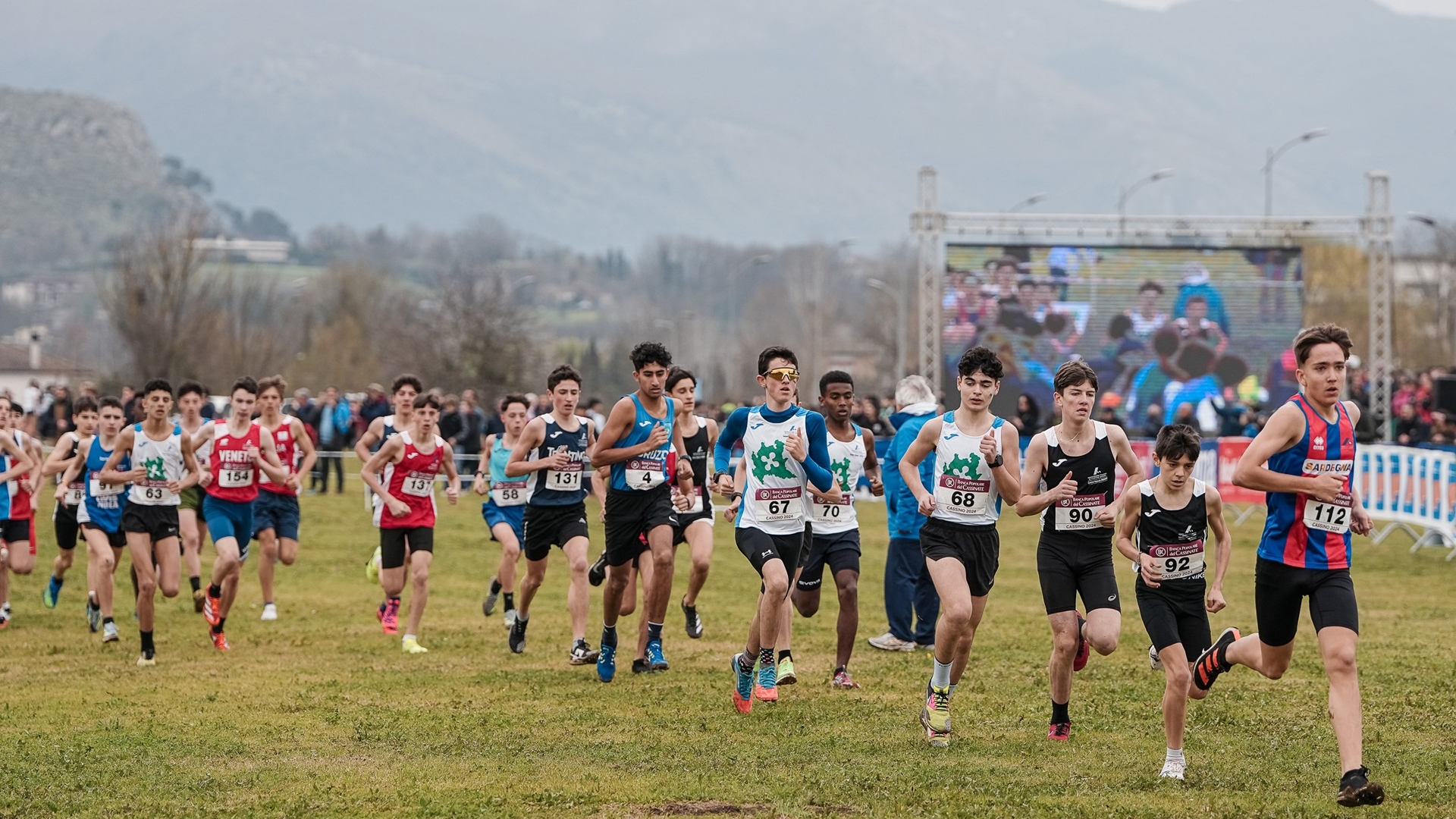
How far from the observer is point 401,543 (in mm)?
14281

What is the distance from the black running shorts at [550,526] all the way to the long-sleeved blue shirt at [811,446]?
83.0 inches

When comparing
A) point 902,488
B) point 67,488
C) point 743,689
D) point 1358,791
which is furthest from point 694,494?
point 67,488

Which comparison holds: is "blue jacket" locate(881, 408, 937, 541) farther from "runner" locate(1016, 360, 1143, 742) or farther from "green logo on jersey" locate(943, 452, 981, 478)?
"runner" locate(1016, 360, 1143, 742)

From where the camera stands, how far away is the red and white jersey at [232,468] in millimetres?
14820

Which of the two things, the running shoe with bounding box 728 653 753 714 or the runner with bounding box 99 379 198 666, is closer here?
the running shoe with bounding box 728 653 753 714

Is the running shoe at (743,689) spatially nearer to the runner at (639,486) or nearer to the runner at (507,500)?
the runner at (639,486)

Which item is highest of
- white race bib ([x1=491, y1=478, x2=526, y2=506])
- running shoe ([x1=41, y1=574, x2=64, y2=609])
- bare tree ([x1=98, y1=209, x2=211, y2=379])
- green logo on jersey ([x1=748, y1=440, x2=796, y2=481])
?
bare tree ([x1=98, y1=209, x2=211, y2=379])

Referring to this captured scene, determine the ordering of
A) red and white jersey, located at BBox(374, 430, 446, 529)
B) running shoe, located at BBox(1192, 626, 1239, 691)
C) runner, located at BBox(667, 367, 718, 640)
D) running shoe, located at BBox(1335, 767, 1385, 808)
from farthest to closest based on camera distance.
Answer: red and white jersey, located at BBox(374, 430, 446, 529)
runner, located at BBox(667, 367, 718, 640)
running shoe, located at BBox(1192, 626, 1239, 691)
running shoe, located at BBox(1335, 767, 1385, 808)

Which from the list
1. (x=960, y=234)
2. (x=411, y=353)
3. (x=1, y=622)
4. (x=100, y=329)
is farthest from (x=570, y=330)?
(x=1, y=622)

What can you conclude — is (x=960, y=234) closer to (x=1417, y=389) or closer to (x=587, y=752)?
(x=1417, y=389)

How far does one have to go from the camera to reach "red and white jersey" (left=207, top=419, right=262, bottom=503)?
48.6 ft

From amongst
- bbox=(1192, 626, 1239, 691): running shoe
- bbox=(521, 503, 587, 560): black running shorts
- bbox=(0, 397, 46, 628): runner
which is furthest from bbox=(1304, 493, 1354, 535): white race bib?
bbox=(0, 397, 46, 628): runner

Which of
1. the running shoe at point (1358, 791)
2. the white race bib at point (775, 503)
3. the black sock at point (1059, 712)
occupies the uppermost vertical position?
the white race bib at point (775, 503)

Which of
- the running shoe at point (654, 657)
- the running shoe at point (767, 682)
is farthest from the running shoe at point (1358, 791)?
the running shoe at point (654, 657)
